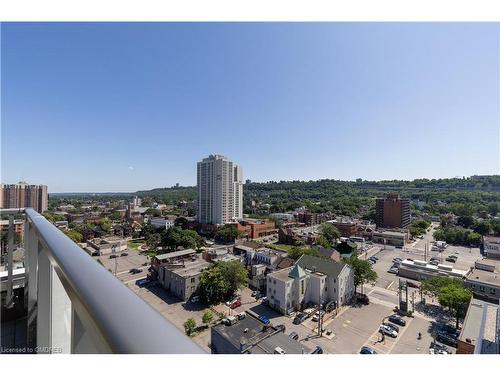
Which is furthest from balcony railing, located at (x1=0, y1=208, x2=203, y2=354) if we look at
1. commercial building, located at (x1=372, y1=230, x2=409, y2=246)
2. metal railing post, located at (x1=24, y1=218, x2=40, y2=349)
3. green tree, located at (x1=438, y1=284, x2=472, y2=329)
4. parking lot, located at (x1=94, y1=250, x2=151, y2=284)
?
commercial building, located at (x1=372, y1=230, x2=409, y2=246)

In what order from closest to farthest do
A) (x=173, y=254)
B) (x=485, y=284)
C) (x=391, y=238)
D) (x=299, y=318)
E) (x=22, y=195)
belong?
(x=299, y=318)
(x=485, y=284)
(x=173, y=254)
(x=391, y=238)
(x=22, y=195)

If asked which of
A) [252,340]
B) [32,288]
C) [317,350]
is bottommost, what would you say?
[317,350]

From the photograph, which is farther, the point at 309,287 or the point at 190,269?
the point at 190,269

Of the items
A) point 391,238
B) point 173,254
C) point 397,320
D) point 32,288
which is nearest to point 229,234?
point 173,254

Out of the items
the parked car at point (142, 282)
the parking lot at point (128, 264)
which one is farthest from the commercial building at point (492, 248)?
the parking lot at point (128, 264)

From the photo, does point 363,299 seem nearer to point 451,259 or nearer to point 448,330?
point 448,330

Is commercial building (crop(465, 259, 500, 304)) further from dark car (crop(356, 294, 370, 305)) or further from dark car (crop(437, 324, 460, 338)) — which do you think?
dark car (crop(356, 294, 370, 305))
